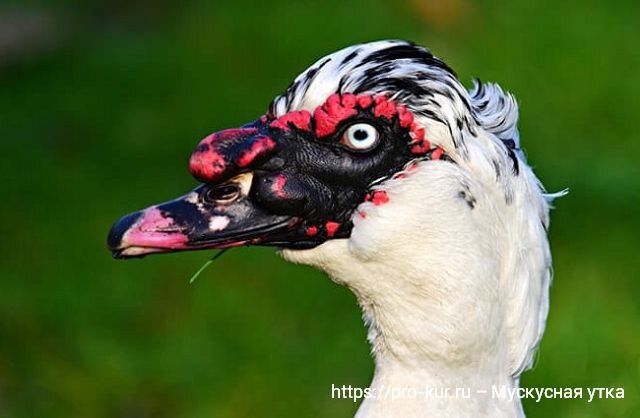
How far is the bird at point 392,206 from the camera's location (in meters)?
3.35

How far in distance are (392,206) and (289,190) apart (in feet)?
0.82

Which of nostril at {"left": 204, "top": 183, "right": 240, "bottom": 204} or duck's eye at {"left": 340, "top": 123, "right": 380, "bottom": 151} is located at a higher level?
duck's eye at {"left": 340, "top": 123, "right": 380, "bottom": 151}

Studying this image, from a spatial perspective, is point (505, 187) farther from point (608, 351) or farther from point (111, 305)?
point (111, 305)

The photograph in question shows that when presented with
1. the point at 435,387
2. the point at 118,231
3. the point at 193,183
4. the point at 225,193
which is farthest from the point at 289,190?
the point at 193,183

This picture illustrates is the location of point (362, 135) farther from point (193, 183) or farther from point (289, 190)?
point (193, 183)

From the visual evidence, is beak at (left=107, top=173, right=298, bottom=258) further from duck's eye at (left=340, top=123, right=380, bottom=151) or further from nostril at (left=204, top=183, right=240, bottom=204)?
duck's eye at (left=340, top=123, right=380, bottom=151)

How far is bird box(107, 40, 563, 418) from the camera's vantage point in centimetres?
335

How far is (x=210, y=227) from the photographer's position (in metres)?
3.41

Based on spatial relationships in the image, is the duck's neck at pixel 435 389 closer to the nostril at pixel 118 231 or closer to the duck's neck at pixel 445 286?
the duck's neck at pixel 445 286

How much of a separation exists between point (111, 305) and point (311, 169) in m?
4.12

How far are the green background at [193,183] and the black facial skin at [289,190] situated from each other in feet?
8.45

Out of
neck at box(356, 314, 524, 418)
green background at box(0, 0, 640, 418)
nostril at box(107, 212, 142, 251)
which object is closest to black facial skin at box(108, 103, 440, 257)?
nostril at box(107, 212, 142, 251)

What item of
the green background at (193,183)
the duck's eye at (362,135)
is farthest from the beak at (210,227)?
the green background at (193,183)

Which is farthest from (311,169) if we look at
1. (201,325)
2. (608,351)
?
(201,325)
